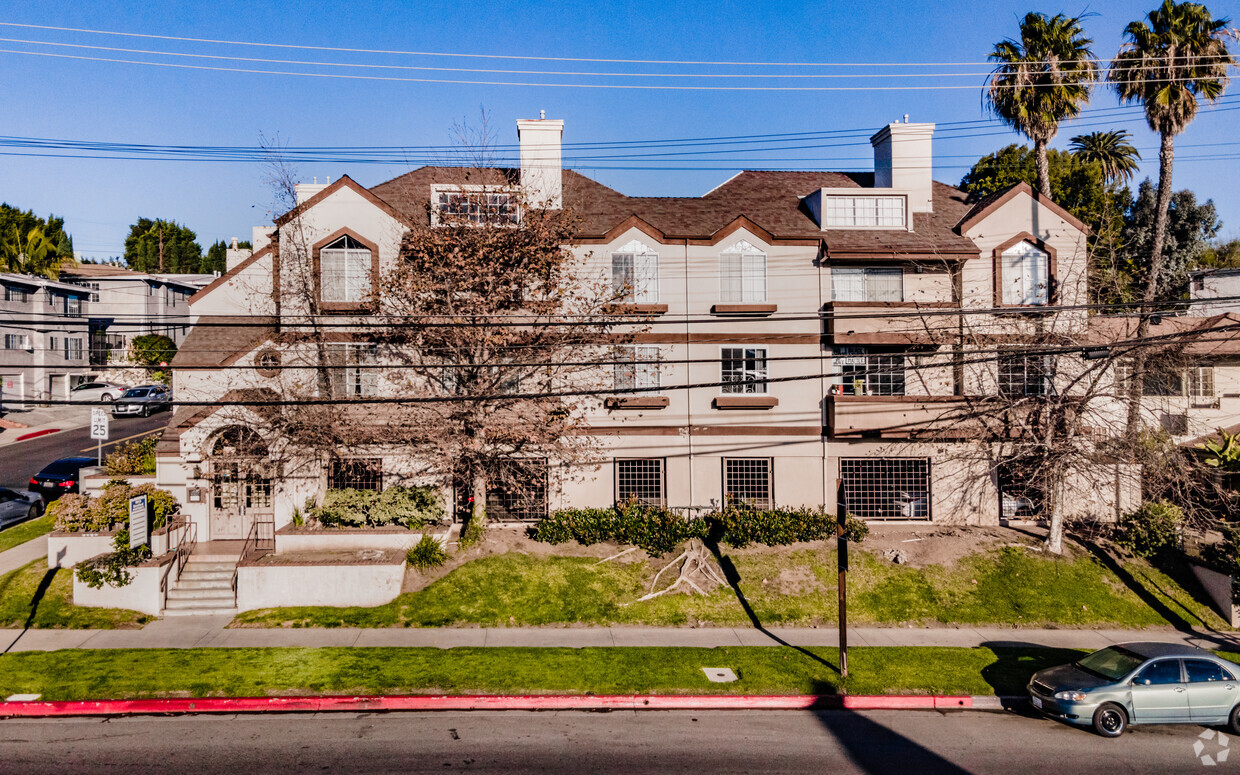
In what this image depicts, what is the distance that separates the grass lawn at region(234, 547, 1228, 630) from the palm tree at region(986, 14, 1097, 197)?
13938 mm

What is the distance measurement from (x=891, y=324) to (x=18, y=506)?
2935 cm

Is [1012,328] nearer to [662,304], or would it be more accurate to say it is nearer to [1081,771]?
[662,304]

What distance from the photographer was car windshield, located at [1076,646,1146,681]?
46.4ft

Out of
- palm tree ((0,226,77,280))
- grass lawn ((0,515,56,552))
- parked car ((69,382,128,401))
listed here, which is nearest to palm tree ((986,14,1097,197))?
grass lawn ((0,515,56,552))

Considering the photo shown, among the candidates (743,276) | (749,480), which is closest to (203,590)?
(749,480)

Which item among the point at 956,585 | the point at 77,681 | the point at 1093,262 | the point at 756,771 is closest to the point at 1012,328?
the point at 1093,262

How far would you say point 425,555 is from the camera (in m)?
20.3

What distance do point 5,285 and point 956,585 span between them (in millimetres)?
55428

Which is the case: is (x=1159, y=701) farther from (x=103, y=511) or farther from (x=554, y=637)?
(x=103, y=511)

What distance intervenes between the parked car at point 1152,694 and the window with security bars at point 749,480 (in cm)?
1093

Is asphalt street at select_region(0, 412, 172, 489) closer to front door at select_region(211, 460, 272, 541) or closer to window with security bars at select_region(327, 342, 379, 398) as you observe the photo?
front door at select_region(211, 460, 272, 541)

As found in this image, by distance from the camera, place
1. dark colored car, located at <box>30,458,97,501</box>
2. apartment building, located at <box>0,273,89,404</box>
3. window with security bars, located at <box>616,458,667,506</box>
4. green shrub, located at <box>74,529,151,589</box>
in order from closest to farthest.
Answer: green shrub, located at <box>74,529,151,589</box> → window with security bars, located at <box>616,458,667,506</box> → dark colored car, located at <box>30,458,97,501</box> → apartment building, located at <box>0,273,89,404</box>

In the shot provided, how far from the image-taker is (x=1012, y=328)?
23.3 m

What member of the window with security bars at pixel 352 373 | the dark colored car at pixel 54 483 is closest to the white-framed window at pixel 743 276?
the window with security bars at pixel 352 373
